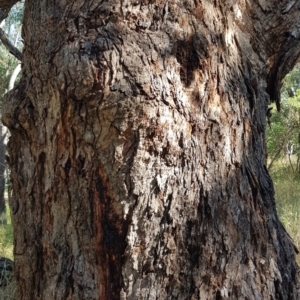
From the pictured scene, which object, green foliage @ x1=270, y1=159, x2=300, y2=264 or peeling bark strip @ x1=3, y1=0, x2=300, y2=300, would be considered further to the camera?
green foliage @ x1=270, y1=159, x2=300, y2=264

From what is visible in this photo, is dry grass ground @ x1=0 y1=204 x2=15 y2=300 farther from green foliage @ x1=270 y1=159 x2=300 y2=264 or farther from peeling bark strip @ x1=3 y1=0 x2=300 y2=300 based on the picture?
green foliage @ x1=270 y1=159 x2=300 y2=264

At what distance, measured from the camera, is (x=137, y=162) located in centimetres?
152

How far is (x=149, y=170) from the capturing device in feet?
4.99

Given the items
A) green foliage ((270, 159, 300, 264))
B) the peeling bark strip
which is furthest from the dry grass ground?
green foliage ((270, 159, 300, 264))

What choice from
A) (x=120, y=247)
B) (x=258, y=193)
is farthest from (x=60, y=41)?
(x=258, y=193)

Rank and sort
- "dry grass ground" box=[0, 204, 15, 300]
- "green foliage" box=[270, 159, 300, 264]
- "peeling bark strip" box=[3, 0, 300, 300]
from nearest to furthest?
"peeling bark strip" box=[3, 0, 300, 300] < "dry grass ground" box=[0, 204, 15, 300] < "green foliage" box=[270, 159, 300, 264]

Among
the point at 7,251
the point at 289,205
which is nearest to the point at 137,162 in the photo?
the point at 289,205

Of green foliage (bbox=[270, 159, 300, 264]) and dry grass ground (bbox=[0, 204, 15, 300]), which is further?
green foliage (bbox=[270, 159, 300, 264])

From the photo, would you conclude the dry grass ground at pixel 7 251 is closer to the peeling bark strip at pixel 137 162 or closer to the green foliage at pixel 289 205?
the peeling bark strip at pixel 137 162

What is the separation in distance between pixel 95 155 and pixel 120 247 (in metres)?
0.27

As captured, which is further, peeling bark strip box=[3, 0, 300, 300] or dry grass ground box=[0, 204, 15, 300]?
dry grass ground box=[0, 204, 15, 300]

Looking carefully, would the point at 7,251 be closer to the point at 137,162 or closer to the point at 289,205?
the point at 289,205

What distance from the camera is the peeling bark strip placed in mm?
1512

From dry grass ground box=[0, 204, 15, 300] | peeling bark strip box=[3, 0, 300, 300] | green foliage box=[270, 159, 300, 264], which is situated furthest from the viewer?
green foliage box=[270, 159, 300, 264]
